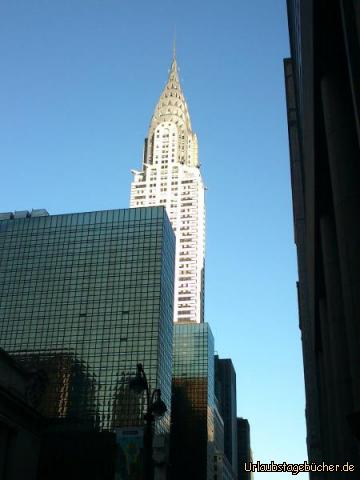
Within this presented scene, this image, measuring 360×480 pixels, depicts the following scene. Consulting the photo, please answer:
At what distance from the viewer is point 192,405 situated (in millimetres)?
172125

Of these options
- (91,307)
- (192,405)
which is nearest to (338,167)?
(91,307)

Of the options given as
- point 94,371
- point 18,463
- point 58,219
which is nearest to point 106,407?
point 94,371

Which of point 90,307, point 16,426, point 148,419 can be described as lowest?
point 148,419

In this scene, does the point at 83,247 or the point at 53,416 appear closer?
the point at 53,416

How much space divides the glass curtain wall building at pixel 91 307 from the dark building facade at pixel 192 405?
4155 centimetres

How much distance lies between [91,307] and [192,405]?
56001mm

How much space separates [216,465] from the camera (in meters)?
186

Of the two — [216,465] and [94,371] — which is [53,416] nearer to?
[94,371]

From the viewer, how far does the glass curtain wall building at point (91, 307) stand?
120 m

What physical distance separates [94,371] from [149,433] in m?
101

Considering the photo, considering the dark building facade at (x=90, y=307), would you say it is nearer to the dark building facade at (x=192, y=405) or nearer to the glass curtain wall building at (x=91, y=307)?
the glass curtain wall building at (x=91, y=307)

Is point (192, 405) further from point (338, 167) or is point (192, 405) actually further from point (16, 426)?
point (338, 167)

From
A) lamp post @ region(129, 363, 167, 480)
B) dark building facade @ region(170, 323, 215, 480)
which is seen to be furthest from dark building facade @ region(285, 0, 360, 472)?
dark building facade @ region(170, 323, 215, 480)

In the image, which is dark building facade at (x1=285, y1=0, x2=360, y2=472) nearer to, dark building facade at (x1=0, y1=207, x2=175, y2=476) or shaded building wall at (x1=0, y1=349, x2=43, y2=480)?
shaded building wall at (x1=0, y1=349, x2=43, y2=480)
